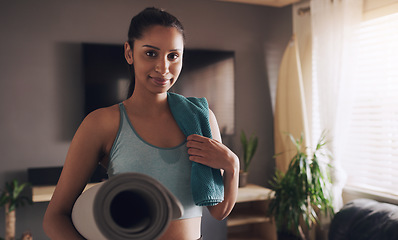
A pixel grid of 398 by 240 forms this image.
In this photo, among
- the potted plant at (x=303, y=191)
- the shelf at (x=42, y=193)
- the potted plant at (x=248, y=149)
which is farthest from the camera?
the potted plant at (x=248, y=149)

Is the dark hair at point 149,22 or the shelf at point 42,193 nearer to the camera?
the dark hair at point 149,22

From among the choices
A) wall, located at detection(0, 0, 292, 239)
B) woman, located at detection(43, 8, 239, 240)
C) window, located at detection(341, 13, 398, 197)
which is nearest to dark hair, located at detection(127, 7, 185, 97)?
woman, located at detection(43, 8, 239, 240)

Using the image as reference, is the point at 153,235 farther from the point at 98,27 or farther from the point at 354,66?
the point at 98,27

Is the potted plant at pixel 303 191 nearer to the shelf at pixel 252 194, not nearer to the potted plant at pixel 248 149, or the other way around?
the shelf at pixel 252 194

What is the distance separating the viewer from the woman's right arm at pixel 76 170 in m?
0.76

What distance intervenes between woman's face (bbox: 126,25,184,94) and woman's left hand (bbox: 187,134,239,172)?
5.9 inches

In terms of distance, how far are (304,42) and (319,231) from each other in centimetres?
171

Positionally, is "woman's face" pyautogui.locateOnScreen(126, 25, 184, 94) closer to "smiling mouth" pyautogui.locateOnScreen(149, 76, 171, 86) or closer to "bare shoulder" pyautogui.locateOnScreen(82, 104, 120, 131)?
"smiling mouth" pyautogui.locateOnScreen(149, 76, 171, 86)

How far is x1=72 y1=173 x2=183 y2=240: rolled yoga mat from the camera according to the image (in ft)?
1.72

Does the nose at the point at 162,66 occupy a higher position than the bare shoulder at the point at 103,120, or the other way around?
the nose at the point at 162,66

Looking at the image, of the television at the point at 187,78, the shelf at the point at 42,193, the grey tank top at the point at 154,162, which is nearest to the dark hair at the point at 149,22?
the grey tank top at the point at 154,162

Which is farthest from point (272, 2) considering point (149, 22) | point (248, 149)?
point (149, 22)

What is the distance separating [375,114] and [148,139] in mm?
2427

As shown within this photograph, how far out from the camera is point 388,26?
269 cm
